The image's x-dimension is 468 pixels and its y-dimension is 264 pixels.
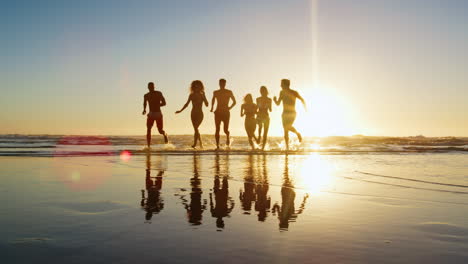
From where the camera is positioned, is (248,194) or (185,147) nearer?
(248,194)

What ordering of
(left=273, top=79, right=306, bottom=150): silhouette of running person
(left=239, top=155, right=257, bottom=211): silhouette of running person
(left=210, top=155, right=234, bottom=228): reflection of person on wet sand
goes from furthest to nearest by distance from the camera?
(left=273, top=79, right=306, bottom=150): silhouette of running person → (left=239, top=155, right=257, bottom=211): silhouette of running person → (left=210, top=155, right=234, bottom=228): reflection of person on wet sand

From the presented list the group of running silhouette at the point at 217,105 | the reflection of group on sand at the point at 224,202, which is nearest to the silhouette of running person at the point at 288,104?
Answer: the group of running silhouette at the point at 217,105

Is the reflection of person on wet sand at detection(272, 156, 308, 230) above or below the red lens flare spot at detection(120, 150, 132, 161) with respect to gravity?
below

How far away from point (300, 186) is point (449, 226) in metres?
2.35

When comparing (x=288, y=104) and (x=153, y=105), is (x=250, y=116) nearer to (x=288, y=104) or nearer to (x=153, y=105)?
(x=288, y=104)

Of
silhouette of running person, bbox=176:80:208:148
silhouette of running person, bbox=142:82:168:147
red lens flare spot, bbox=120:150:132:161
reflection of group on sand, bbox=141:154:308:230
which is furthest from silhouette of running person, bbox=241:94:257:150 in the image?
reflection of group on sand, bbox=141:154:308:230

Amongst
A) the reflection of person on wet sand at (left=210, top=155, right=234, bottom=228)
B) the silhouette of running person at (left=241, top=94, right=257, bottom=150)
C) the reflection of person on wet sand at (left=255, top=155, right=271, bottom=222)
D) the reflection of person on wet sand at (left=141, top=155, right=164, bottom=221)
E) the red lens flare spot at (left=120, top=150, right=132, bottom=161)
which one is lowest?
the reflection of person on wet sand at (left=255, top=155, right=271, bottom=222)

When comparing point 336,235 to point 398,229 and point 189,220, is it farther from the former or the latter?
point 189,220

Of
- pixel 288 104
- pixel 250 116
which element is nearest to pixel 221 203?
pixel 288 104

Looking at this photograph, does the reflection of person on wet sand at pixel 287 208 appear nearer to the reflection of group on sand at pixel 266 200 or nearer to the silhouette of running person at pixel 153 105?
the reflection of group on sand at pixel 266 200

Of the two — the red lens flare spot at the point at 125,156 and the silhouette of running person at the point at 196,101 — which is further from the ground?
the silhouette of running person at the point at 196,101

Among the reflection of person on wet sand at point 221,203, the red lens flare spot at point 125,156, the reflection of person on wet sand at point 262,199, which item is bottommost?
the reflection of person on wet sand at point 262,199

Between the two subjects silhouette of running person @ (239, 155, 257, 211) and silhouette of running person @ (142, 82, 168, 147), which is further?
silhouette of running person @ (142, 82, 168, 147)

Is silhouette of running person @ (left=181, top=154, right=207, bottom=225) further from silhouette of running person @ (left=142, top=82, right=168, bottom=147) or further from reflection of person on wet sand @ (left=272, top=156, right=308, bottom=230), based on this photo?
silhouette of running person @ (left=142, top=82, right=168, bottom=147)
